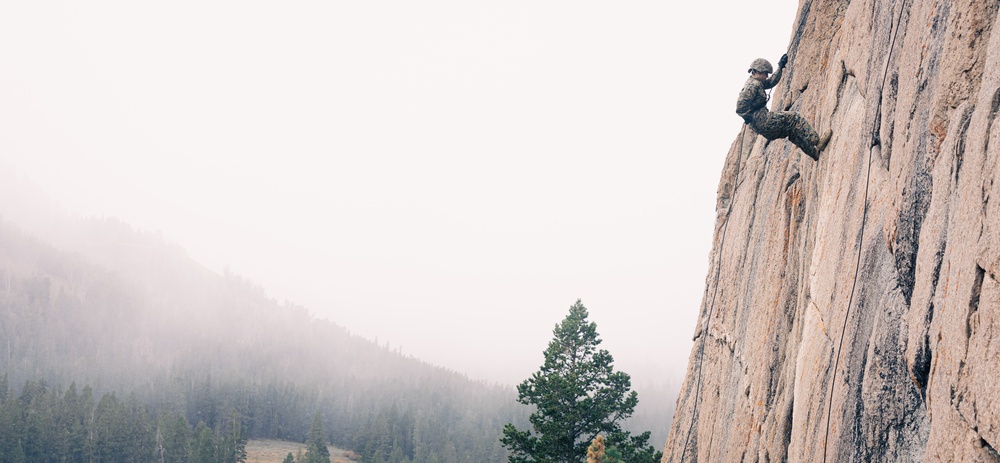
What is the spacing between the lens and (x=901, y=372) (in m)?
6.29

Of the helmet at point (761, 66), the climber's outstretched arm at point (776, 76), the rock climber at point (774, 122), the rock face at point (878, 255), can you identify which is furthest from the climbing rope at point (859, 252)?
the climber's outstretched arm at point (776, 76)

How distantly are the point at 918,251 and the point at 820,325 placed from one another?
269 cm

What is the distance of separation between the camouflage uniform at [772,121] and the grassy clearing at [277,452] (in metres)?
124

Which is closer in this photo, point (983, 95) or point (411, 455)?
point (983, 95)

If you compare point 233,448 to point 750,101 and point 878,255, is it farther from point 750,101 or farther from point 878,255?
point 878,255

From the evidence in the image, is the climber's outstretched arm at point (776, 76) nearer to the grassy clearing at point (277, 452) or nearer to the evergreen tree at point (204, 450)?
the evergreen tree at point (204, 450)

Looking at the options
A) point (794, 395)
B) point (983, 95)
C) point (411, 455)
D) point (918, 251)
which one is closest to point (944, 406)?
point (918, 251)

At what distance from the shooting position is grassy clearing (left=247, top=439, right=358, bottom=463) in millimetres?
121125

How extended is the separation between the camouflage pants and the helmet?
1.31 m

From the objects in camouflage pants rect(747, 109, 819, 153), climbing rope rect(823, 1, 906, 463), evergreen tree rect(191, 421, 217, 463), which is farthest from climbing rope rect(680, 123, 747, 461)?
evergreen tree rect(191, 421, 217, 463)

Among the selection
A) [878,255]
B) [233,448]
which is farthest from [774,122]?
[233,448]

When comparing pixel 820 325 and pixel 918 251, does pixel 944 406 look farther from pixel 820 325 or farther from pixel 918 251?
pixel 820 325

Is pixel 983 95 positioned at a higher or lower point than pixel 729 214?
lower

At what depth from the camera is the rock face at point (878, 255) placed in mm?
5078
